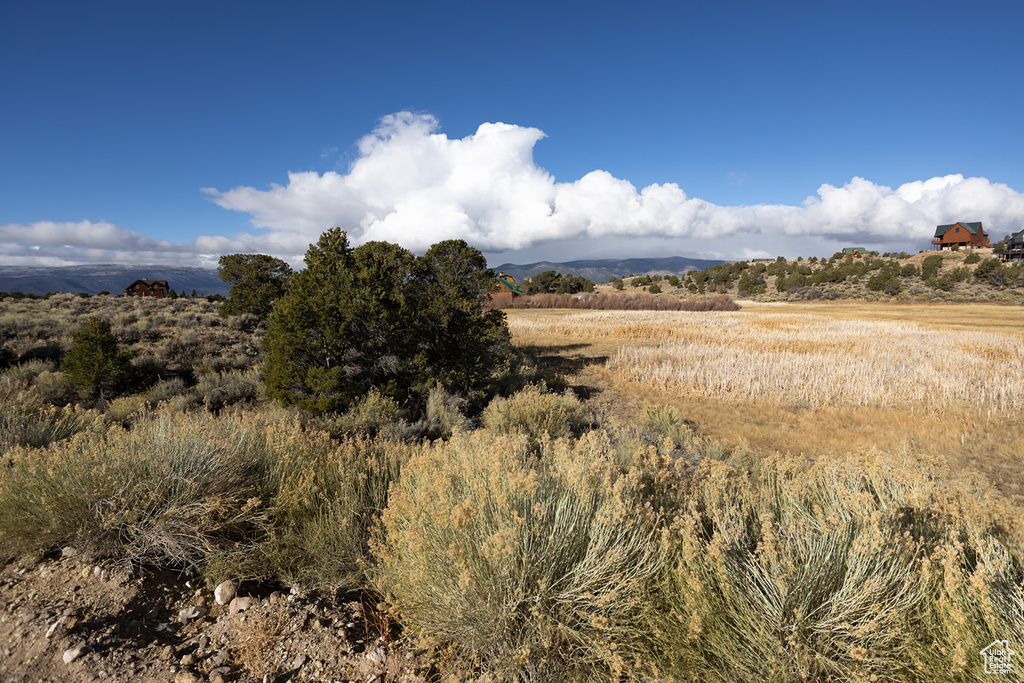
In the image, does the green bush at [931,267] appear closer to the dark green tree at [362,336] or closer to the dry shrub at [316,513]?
the dark green tree at [362,336]

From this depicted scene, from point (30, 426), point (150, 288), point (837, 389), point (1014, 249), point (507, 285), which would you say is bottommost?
point (837, 389)

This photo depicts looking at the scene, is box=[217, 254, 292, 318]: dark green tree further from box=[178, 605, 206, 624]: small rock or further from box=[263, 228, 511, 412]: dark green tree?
box=[178, 605, 206, 624]: small rock

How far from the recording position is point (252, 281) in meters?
19.3

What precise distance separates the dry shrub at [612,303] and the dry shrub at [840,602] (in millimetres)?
39915

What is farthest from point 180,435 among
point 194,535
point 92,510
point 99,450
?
point 194,535

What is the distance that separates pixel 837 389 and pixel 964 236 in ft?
329

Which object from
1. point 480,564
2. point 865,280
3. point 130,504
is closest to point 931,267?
point 865,280

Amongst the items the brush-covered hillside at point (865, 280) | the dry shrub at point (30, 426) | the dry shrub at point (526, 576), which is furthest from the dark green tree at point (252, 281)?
the brush-covered hillside at point (865, 280)

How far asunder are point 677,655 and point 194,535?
11.1 feet

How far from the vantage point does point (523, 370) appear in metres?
11.6

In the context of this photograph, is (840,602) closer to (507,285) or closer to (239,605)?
(239,605)

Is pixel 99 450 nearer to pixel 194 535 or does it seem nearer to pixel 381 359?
pixel 194 535

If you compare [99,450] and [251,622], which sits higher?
[99,450]

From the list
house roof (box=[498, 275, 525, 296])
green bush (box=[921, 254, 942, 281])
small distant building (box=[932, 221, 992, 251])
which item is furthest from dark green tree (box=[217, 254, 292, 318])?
small distant building (box=[932, 221, 992, 251])
